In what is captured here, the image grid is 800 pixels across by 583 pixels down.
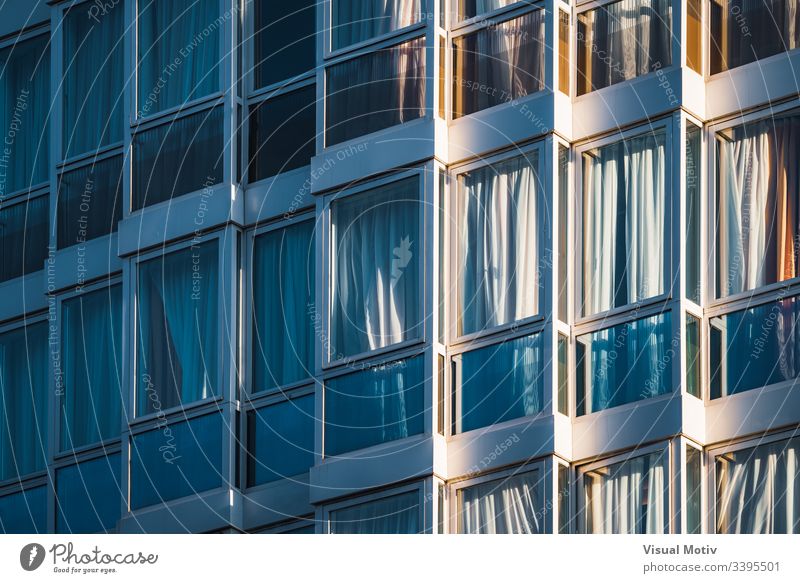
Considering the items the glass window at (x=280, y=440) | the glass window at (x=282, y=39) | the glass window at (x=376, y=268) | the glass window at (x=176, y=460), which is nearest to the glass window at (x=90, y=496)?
the glass window at (x=176, y=460)

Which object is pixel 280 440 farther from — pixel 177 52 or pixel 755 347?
pixel 755 347

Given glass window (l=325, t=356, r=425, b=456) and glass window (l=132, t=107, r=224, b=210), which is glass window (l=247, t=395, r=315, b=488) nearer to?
glass window (l=325, t=356, r=425, b=456)

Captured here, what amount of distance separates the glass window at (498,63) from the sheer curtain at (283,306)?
221 cm

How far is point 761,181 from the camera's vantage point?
91.1ft

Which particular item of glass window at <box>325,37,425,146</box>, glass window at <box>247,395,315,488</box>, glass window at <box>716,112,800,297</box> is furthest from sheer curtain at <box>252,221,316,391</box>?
glass window at <box>716,112,800,297</box>

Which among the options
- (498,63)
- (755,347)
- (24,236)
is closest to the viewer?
(755,347)

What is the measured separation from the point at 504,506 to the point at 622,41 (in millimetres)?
4649

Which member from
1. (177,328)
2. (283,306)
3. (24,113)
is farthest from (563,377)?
(24,113)

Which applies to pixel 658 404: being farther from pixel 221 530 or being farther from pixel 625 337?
pixel 221 530

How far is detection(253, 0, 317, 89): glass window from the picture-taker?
30.8 meters

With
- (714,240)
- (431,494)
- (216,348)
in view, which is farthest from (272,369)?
(714,240)

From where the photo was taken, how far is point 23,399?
106 feet

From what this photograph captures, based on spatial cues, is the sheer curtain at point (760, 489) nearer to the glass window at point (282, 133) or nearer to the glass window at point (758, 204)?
the glass window at point (758, 204)

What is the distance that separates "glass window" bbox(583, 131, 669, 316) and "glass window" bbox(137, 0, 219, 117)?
4910 millimetres
